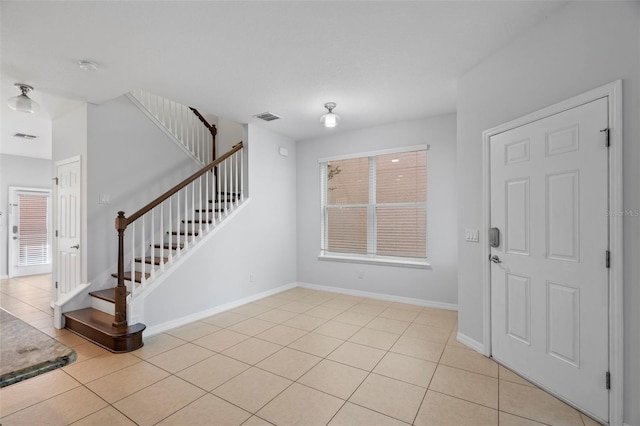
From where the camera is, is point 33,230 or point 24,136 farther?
point 33,230

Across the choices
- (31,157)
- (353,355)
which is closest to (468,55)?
(353,355)

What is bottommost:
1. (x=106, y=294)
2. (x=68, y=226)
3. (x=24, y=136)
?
(x=106, y=294)

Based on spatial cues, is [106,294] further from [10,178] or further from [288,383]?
[10,178]

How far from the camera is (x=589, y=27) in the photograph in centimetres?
204

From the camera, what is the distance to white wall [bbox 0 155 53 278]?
675cm

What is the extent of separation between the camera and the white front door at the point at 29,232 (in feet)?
22.5

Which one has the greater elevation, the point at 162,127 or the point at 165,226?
the point at 162,127

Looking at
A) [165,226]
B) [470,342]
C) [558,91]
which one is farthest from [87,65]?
[470,342]

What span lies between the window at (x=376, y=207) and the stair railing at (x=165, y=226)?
172 centimetres

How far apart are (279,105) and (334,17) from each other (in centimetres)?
193

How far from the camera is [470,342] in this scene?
123 inches

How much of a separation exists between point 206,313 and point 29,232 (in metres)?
6.12

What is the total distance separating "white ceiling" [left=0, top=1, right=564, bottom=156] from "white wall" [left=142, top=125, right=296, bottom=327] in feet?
5.04

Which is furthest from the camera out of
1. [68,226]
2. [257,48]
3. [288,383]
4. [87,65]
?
[68,226]
